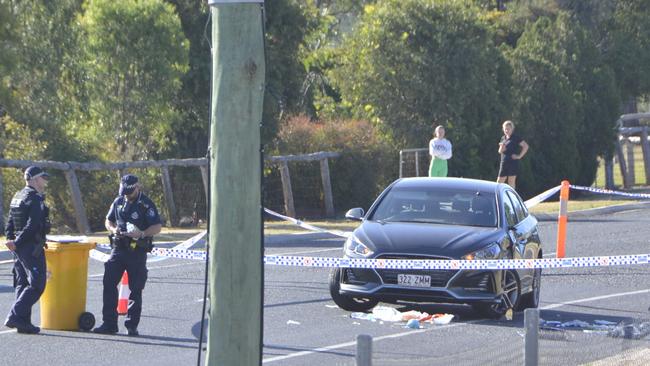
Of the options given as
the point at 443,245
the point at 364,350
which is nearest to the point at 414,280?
the point at 443,245

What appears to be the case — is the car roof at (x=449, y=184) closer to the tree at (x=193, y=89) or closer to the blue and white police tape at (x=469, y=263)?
the blue and white police tape at (x=469, y=263)

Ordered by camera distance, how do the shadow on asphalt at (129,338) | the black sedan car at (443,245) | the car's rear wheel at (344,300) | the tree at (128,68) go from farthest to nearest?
the tree at (128,68) → the car's rear wheel at (344,300) → the black sedan car at (443,245) → the shadow on asphalt at (129,338)

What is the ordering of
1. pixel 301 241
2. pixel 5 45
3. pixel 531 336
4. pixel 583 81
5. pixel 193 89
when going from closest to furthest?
pixel 531 336 → pixel 301 241 → pixel 5 45 → pixel 193 89 → pixel 583 81

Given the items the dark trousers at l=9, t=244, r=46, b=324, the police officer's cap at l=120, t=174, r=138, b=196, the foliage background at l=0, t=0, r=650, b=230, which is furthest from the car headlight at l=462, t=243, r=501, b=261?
the foliage background at l=0, t=0, r=650, b=230

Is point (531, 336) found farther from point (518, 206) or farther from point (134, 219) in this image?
point (518, 206)

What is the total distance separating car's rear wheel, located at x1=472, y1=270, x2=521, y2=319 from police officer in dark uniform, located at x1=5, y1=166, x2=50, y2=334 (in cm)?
444

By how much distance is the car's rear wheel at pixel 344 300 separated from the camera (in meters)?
12.6

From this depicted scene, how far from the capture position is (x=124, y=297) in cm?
1227

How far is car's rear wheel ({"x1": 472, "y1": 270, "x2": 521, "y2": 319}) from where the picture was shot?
488 inches

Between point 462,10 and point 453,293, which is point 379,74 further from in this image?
point 453,293

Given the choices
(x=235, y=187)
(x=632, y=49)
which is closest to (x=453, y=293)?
(x=235, y=187)

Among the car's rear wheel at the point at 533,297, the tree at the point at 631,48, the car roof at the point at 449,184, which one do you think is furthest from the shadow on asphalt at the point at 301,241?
the tree at the point at 631,48

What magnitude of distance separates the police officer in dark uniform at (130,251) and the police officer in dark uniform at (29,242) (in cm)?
64

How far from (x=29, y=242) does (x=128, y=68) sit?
540 inches
